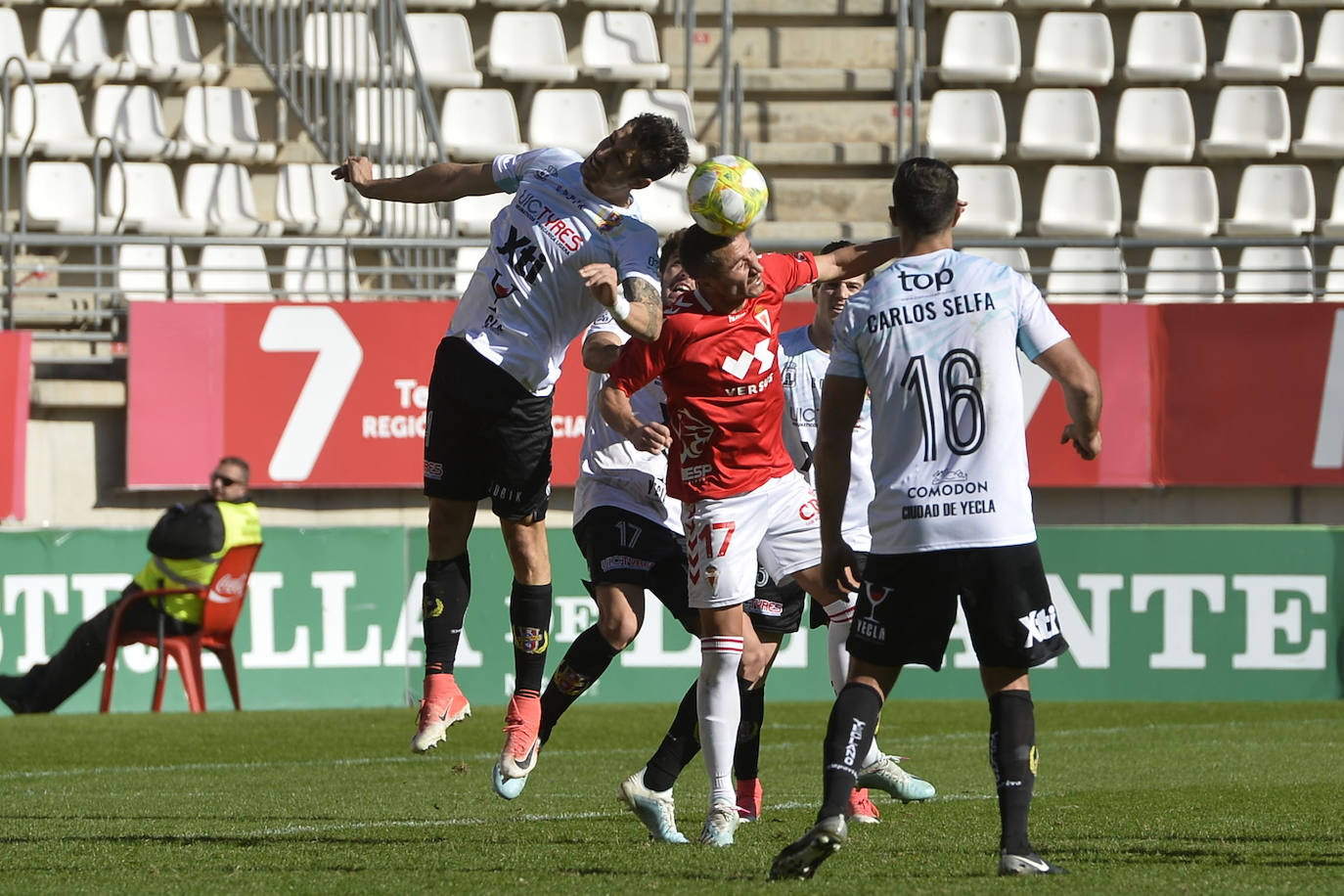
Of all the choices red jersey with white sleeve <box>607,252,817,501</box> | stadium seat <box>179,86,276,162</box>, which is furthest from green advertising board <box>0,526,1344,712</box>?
red jersey with white sleeve <box>607,252,817,501</box>

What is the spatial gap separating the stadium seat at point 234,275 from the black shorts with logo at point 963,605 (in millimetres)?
11171

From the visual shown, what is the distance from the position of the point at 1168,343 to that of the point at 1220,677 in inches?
104

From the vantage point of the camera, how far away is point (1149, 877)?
5324 millimetres

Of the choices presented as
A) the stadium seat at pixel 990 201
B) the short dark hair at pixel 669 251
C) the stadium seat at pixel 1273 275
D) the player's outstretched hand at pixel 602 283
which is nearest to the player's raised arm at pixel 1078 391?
the player's outstretched hand at pixel 602 283

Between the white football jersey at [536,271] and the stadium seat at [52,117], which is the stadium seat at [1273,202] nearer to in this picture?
the stadium seat at [52,117]

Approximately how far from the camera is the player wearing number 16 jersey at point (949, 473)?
524 cm

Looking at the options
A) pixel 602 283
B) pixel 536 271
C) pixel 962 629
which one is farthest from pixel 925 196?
pixel 962 629

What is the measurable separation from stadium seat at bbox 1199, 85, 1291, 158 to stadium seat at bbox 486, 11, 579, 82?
630 centimetres

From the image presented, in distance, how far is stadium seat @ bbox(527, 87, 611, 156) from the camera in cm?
1778

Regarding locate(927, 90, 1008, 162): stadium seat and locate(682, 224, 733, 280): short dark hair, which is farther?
locate(927, 90, 1008, 162): stadium seat

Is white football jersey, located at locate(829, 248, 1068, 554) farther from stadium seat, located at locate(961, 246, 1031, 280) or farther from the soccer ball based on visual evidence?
stadium seat, located at locate(961, 246, 1031, 280)

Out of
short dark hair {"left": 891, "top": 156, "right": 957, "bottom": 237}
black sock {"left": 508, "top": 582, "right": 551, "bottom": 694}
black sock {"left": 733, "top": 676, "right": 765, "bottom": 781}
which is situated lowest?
black sock {"left": 733, "top": 676, "right": 765, "bottom": 781}

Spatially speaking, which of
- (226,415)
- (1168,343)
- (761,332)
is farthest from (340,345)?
(761,332)

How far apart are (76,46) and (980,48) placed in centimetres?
875
